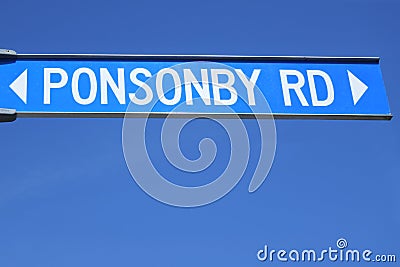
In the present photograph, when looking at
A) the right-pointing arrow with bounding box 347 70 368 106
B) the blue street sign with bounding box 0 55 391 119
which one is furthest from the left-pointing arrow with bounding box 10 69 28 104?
the right-pointing arrow with bounding box 347 70 368 106

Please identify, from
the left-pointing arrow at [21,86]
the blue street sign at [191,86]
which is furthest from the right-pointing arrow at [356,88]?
the left-pointing arrow at [21,86]

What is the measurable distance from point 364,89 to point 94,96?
0.78 m

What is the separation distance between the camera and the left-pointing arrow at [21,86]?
2170mm

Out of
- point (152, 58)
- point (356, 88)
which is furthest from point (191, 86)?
point (356, 88)

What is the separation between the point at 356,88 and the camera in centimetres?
221

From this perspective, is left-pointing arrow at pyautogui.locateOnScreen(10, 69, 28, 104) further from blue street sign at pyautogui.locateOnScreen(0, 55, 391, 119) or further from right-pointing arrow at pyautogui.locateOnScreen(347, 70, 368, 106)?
right-pointing arrow at pyautogui.locateOnScreen(347, 70, 368, 106)

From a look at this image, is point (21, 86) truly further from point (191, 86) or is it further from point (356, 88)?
point (356, 88)

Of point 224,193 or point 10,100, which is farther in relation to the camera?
point 224,193

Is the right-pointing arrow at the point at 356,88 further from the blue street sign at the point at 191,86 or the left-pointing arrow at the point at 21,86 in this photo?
the left-pointing arrow at the point at 21,86

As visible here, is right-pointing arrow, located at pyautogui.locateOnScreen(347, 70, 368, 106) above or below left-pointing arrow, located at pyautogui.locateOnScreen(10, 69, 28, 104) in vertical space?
below

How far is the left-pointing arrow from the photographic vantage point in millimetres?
2170

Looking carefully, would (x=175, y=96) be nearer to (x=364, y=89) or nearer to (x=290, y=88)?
(x=290, y=88)

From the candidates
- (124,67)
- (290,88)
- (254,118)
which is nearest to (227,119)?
(254,118)

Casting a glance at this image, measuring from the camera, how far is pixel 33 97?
2174 mm
